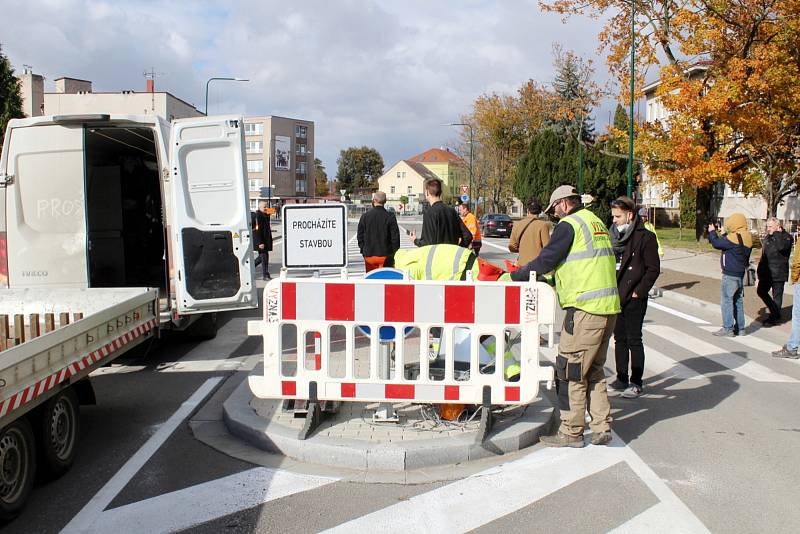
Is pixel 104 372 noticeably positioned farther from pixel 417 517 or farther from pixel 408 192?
pixel 408 192

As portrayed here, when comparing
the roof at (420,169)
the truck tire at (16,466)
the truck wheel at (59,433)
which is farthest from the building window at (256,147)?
the truck tire at (16,466)

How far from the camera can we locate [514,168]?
210ft

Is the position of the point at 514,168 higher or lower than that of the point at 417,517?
higher

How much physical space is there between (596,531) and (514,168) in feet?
201

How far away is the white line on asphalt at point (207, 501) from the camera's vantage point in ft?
13.8

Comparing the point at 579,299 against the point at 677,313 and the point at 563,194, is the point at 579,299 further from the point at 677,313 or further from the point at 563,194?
the point at 677,313

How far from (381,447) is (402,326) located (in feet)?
2.91

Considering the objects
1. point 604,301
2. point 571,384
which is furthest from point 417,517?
point 604,301

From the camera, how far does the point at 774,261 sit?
11.4 m

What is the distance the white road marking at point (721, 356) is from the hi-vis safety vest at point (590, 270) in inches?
144

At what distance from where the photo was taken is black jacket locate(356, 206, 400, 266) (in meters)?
9.73

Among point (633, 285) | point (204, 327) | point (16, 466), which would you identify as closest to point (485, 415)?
point (633, 285)

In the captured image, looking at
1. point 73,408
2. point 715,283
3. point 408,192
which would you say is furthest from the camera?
point 408,192

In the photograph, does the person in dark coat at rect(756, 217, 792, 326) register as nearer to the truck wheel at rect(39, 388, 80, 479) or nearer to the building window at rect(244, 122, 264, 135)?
the truck wheel at rect(39, 388, 80, 479)
